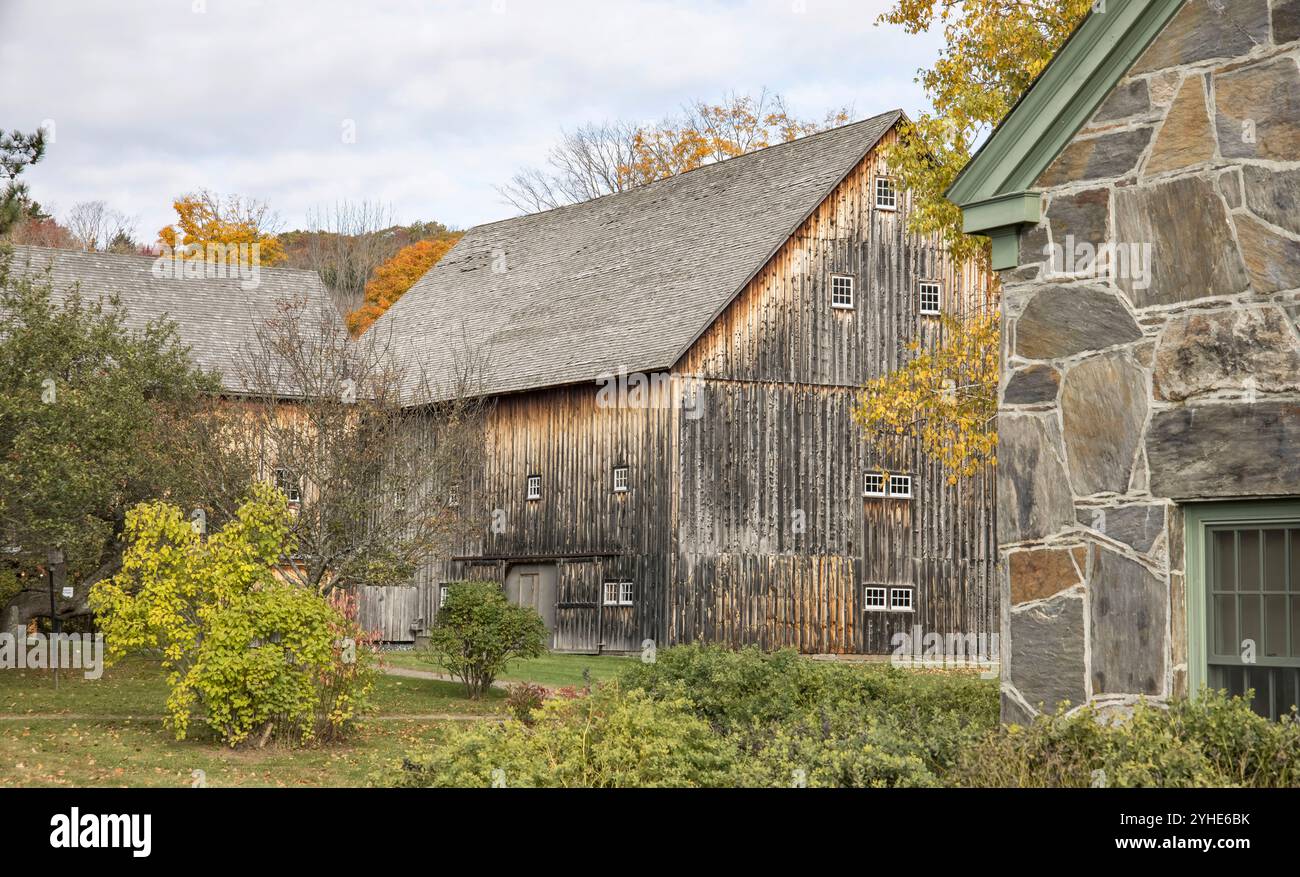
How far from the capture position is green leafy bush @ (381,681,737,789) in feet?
29.6

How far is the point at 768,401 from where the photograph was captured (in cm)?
2888

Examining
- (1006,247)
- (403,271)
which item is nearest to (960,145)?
(1006,247)

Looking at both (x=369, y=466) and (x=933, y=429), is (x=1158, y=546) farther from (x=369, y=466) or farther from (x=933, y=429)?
(x=369, y=466)

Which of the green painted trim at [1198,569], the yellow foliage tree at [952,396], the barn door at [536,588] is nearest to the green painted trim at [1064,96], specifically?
the green painted trim at [1198,569]

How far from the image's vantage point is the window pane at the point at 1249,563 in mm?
9086

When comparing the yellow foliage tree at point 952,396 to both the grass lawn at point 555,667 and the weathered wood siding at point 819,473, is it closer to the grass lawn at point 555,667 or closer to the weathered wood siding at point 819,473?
the grass lawn at point 555,667

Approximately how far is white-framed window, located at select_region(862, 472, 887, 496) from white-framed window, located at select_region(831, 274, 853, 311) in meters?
3.47

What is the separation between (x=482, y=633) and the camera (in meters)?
21.3

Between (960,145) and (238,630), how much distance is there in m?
10.4

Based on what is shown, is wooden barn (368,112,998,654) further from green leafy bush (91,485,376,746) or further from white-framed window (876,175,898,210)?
green leafy bush (91,485,376,746)

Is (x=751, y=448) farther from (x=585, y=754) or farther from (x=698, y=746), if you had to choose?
(x=585, y=754)

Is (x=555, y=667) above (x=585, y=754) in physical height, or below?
below
